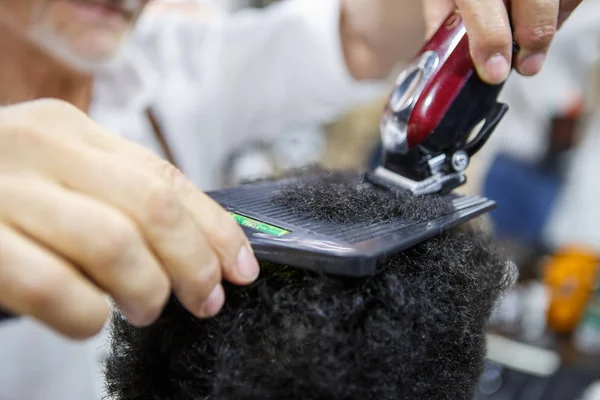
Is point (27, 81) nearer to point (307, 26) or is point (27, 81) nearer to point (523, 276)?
point (307, 26)

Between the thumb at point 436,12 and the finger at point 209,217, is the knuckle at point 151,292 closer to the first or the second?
the finger at point 209,217

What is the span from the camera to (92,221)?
0.23 m

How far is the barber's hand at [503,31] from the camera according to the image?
0.37 m

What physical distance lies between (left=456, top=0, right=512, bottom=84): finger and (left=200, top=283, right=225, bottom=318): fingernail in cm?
25

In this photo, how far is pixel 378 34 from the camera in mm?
835

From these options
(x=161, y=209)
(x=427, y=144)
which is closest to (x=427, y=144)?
(x=427, y=144)

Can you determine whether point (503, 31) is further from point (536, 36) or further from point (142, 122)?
point (142, 122)

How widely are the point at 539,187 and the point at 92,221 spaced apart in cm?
152

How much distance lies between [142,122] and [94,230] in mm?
699

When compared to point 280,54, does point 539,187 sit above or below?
below

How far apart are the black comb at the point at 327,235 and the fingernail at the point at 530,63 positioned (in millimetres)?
125

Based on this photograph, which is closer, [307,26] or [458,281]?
[458,281]

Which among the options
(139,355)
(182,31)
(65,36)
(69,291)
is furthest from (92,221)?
(182,31)

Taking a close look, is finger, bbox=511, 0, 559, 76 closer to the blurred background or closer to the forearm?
the forearm
